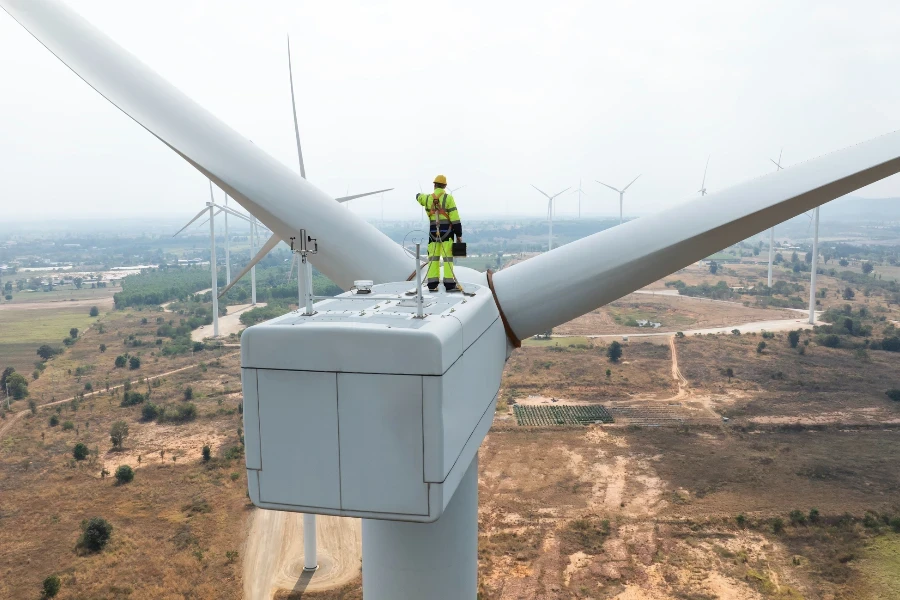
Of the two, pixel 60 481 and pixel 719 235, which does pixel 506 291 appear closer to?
pixel 719 235

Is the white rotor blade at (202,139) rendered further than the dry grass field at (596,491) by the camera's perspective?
No

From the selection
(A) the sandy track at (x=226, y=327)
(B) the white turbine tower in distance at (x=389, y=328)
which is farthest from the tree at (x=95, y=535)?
(A) the sandy track at (x=226, y=327)

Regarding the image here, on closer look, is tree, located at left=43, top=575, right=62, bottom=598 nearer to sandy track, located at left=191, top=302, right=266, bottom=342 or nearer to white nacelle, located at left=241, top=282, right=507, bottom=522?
white nacelle, located at left=241, top=282, right=507, bottom=522

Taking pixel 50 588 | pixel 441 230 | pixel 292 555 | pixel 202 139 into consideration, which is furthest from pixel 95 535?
pixel 441 230

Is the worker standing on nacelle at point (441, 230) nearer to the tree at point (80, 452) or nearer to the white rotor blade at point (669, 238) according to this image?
the white rotor blade at point (669, 238)

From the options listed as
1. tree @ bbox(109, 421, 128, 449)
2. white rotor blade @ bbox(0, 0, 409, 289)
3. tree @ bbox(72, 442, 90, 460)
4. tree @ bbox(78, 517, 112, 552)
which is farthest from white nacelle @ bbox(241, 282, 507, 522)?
tree @ bbox(109, 421, 128, 449)

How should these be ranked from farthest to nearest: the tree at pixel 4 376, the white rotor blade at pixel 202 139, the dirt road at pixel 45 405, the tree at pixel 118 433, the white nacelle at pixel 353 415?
the tree at pixel 4 376, the dirt road at pixel 45 405, the tree at pixel 118 433, the white rotor blade at pixel 202 139, the white nacelle at pixel 353 415

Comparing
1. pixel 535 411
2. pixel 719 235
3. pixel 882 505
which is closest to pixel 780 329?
pixel 535 411
